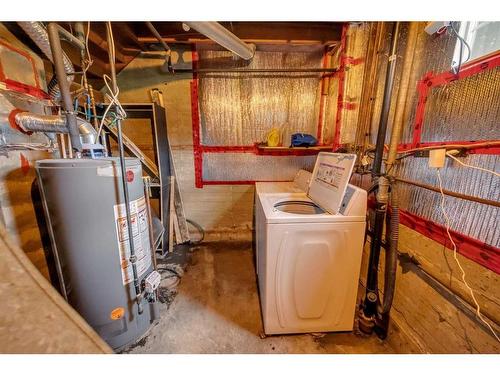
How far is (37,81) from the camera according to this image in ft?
4.53

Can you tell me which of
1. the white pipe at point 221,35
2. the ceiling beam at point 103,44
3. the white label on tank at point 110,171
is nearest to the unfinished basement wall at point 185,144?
the ceiling beam at point 103,44

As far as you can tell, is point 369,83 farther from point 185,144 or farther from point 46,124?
point 46,124

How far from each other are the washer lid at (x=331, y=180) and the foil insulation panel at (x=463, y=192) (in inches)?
14.3

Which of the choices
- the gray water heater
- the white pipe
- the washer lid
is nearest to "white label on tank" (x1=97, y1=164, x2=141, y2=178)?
the gray water heater

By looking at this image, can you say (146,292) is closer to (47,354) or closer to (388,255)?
(47,354)

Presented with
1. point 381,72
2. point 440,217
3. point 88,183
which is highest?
point 381,72

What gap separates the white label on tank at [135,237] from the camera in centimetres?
112

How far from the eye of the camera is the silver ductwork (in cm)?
115

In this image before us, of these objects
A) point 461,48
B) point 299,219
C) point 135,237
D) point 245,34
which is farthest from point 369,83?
point 135,237

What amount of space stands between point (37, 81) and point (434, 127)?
102 inches

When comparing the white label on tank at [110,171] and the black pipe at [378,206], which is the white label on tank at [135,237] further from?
the black pipe at [378,206]

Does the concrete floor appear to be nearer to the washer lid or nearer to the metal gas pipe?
the metal gas pipe

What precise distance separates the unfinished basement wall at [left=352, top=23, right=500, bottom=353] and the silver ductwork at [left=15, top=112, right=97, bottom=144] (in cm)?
202
